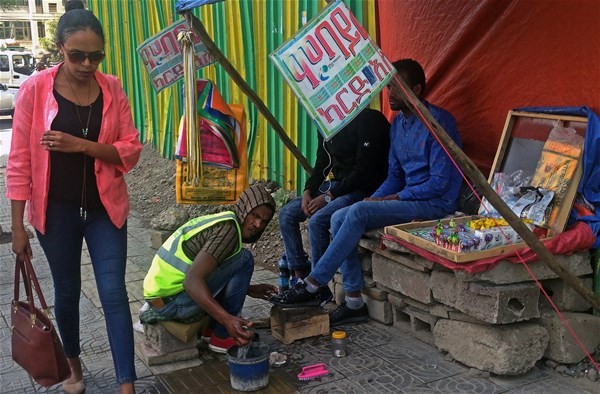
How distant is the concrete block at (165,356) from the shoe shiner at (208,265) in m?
0.17

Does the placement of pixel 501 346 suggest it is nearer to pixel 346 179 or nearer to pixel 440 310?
pixel 440 310

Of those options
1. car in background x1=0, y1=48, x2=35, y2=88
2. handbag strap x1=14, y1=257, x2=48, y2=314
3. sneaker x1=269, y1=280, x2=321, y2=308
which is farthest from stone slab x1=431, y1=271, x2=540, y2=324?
car in background x1=0, y1=48, x2=35, y2=88

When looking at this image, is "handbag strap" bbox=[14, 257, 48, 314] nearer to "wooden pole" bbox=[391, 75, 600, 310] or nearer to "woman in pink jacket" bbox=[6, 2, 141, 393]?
"woman in pink jacket" bbox=[6, 2, 141, 393]

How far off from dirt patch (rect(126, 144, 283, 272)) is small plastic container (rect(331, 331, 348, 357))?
6.52 feet

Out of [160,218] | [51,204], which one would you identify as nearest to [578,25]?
[51,204]

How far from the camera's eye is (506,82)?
14.1ft

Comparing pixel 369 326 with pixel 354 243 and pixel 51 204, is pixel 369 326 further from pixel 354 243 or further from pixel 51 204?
pixel 51 204

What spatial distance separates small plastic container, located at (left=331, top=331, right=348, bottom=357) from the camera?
373 centimetres

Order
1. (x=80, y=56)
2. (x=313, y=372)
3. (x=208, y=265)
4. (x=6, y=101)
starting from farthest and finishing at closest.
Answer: (x=6, y=101), (x=313, y=372), (x=208, y=265), (x=80, y=56)

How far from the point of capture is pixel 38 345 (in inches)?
116

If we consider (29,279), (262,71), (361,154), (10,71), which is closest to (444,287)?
(361,154)

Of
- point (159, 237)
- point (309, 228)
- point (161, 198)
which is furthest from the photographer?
point (161, 198)

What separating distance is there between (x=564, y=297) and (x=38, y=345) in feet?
8.75

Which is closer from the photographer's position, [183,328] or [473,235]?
[473,235]
